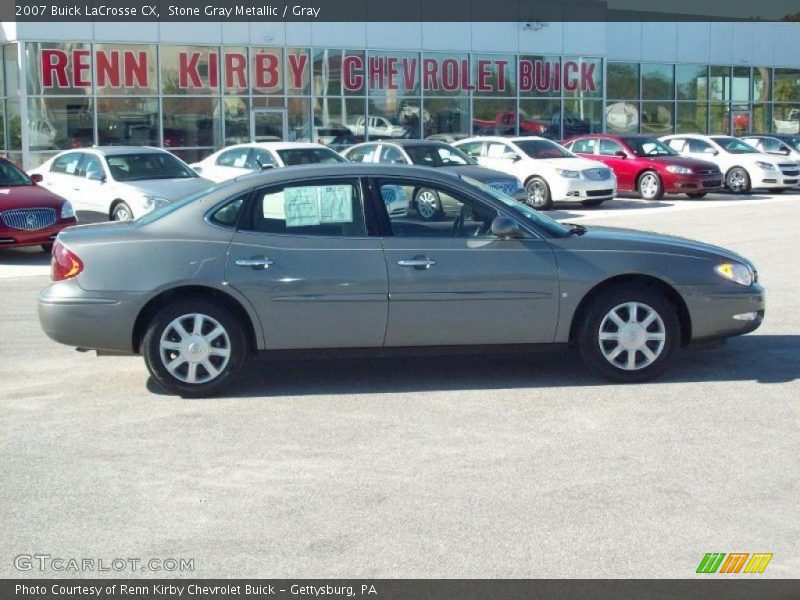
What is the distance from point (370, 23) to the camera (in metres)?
33.5

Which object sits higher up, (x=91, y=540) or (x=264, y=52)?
(x=264, y=52)

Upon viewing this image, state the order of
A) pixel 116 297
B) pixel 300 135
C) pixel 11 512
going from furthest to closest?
pixel 300 135 < pixel 116 297 < pixel 11 512

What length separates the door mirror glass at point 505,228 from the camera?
24.8ft

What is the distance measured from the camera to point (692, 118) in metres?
45.0

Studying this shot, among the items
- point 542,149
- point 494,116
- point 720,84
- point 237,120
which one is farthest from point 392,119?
point 720,84

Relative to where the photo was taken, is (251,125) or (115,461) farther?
(251,125)

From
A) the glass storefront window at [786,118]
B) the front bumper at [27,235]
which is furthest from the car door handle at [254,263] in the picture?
the glass storefront window at [786,118]

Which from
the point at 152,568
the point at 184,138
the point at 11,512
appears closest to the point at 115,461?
the point at 11,512

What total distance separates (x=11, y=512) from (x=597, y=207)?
814 inches

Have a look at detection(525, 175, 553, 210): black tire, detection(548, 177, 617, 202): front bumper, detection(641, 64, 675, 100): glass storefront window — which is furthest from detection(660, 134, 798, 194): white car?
detection(641, 64, 675, 100): glass storefront window

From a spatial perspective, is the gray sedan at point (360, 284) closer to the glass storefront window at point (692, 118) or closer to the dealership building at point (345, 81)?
Result: the dealership building at point (345, 81)
